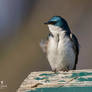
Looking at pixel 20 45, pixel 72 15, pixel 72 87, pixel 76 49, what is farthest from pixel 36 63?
pixel 72 87

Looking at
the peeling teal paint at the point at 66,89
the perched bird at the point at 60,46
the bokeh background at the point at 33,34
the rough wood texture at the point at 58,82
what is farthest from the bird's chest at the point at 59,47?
the bokeh background at the point at 33,34

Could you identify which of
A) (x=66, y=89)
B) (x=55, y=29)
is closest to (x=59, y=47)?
(x=55, y=29)

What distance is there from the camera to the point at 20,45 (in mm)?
7867

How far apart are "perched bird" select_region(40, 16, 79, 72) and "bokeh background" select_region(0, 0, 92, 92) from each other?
2.05 meters

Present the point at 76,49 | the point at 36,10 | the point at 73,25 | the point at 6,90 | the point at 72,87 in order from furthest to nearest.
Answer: the point at 36,10 < the point at 73,25 < the point at 6,90 < the point at 76,49 < the point at 72,87

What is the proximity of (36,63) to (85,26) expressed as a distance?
0.95m

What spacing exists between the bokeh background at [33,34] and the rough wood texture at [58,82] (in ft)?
10.1

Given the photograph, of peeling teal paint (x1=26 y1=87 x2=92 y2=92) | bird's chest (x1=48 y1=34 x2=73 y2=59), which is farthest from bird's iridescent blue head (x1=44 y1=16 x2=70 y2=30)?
peeling teal paint (x1=26 y1=87 x2=92 y2=92)

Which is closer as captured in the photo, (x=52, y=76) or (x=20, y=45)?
(x=52, y=76)

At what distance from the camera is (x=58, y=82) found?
3.84 m

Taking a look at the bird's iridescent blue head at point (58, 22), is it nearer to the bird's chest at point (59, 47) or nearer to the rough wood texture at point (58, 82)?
the bird's chest at point (59, 47)

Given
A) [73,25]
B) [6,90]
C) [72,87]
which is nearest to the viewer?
[72,87]

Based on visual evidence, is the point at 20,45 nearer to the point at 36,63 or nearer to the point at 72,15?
the point at 36,63

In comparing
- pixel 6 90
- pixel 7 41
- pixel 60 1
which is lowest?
pixel 6 90
